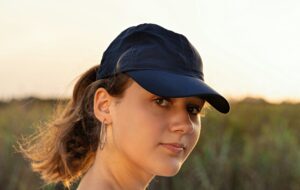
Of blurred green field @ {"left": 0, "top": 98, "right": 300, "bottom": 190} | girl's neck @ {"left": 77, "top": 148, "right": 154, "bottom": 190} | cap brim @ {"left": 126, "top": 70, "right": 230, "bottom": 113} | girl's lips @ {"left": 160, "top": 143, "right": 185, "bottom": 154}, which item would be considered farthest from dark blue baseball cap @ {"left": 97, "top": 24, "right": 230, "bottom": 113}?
blurred green field @ {"left": 0, "top": 98, "right": 300, "bottom": 190}

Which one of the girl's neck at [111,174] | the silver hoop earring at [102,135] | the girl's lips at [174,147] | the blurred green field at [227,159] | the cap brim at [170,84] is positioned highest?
the cap brim at [170,84]

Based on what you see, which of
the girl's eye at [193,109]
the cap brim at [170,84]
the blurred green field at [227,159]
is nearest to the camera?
the cap brim at [170,84]

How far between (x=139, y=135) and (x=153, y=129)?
1.7 inches

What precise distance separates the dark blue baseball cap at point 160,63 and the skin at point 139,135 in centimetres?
5

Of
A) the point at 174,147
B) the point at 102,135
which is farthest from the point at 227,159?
the point at 174,147

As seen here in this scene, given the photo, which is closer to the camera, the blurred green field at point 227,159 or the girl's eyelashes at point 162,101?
the girl's eyelashes at point 162,101

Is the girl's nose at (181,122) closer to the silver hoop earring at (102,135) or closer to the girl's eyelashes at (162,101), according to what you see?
the girl's eyelashes at (162,101)

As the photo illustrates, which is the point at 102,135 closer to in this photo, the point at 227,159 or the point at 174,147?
the point at 174,147

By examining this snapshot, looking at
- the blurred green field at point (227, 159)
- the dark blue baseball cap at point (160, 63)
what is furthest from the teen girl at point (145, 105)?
the blurred green field at point (227, 159)

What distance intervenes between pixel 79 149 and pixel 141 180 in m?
0.41

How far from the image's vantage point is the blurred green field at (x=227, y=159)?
474cm

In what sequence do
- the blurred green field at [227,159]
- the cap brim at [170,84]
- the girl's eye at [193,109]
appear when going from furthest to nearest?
1. the blurred green field at [227,159]
2. the girl's eye at [193,109]
3. the cap brim at [170,84]

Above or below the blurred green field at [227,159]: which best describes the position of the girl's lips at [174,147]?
above

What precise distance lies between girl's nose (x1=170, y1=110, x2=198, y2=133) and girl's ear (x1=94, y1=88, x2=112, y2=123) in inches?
8.1
